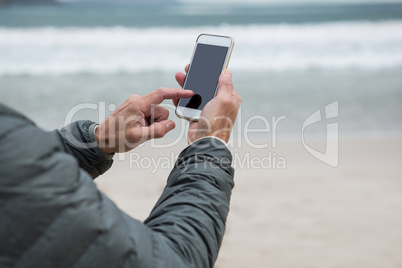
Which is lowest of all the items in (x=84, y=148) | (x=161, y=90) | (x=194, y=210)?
(x=194, y=210)

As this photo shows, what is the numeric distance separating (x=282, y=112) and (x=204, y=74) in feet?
13.8

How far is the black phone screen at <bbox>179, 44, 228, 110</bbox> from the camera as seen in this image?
175 cm

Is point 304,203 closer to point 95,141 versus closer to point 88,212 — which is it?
A: point 95,141

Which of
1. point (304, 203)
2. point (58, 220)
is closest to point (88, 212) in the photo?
point (58, 220)

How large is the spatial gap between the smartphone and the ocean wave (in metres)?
7.13

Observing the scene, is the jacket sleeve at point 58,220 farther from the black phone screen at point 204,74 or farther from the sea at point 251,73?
the sea at point 251,73

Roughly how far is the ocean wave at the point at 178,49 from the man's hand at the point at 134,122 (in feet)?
23.9

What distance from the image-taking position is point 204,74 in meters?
1.79

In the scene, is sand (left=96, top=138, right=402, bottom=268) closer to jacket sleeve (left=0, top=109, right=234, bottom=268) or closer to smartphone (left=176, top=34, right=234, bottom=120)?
smartphone (left=176, top=34, right=234, bottom=120)

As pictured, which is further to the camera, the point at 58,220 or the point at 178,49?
the point at 178,49

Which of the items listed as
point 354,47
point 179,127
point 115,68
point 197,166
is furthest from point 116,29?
point 197,166

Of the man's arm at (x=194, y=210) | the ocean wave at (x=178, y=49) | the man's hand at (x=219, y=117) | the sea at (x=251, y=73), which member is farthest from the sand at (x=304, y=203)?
the ocean wave at (x=178, y=49)

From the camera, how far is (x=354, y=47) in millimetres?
11336

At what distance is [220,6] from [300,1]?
693 centimetres
